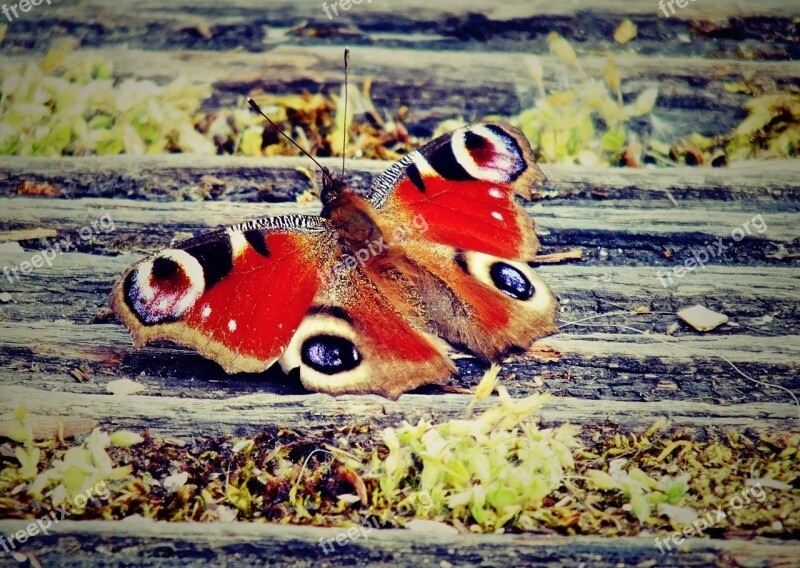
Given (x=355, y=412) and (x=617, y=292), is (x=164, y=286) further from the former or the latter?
(x=617, y=292)

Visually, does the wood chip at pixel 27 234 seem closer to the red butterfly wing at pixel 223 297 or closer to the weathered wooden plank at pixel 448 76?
the red butterfly wing at pixel 223 297

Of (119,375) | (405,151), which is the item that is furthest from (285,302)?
(405,151)

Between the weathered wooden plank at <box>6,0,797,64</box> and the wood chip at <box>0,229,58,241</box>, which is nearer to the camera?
the wood chip at <box>0,229,58,241</box>

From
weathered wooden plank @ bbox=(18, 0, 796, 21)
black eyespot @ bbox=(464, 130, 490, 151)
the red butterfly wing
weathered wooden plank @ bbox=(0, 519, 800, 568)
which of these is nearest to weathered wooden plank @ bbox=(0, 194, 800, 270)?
black eyespot @ bbox=(464, 130, 490, 151)

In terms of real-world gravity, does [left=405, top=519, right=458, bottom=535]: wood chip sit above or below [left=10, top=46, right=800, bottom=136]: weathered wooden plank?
below

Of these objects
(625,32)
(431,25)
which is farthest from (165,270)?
(625,32)

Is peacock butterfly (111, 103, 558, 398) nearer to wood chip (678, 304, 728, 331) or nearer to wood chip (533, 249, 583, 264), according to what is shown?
wood chip (533, 249, 583, 264)

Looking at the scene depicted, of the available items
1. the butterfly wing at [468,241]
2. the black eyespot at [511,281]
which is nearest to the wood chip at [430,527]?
the butterfly wing at [468,241]
